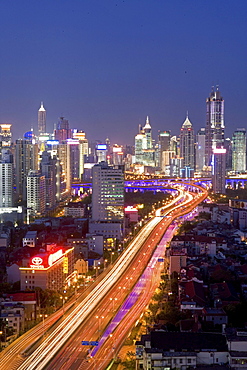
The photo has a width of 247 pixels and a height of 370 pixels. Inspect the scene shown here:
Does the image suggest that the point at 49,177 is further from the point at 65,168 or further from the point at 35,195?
the point at 65,168

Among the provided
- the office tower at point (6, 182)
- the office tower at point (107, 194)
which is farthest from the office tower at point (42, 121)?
the office tower at point (107, 194)

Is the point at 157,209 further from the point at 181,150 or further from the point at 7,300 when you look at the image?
the point at 181,150

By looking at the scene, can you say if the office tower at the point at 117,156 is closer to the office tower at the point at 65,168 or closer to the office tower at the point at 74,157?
the office tower at the point at 74,157

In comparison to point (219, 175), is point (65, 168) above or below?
above

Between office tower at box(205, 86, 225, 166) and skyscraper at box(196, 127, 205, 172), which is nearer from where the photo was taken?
office tower at box(205, 86, 225, 166)

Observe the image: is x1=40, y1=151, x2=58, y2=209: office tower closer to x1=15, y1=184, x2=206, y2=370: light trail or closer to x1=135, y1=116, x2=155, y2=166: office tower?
x1=15, y1=184, x2=206, y2=370: light trail

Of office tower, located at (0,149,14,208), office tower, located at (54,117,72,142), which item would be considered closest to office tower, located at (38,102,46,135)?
office tower, located at (54,117,72,142)

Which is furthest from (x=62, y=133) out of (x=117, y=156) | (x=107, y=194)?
(x=107, y=194)
